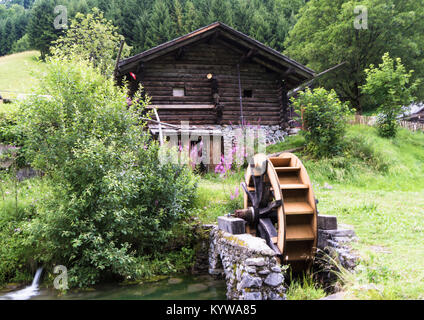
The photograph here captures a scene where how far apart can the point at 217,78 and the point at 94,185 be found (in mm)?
10967

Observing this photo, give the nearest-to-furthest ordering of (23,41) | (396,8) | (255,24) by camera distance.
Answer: (396,8), (255,24), (23,41)

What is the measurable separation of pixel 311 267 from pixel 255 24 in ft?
116

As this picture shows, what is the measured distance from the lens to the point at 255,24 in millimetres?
36375

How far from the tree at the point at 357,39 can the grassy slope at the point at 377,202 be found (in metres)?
7.51

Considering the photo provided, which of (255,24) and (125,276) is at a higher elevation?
(255,24)

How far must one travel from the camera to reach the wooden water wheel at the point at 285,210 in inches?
215

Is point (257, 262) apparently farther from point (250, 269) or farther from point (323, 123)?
point (323, 123)

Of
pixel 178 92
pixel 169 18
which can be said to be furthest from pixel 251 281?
pixel 169 18

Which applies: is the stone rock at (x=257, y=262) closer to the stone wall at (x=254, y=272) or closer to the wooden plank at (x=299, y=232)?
the stone wall at (x=254, y=272)

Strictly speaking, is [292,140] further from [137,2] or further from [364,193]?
[137,2]

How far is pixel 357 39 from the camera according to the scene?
76.4ft

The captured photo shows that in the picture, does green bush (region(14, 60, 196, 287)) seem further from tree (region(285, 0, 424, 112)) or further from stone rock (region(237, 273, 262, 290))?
tree (region(285, 0, 424, 112))

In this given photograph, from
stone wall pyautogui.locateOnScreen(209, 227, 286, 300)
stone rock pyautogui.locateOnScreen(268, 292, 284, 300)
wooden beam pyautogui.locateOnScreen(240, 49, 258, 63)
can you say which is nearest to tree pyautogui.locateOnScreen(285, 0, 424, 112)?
wooden beam pyautogui.locateOnScreen(240, 49, 258, 63)

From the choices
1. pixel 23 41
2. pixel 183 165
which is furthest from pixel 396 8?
pixel 23 41
